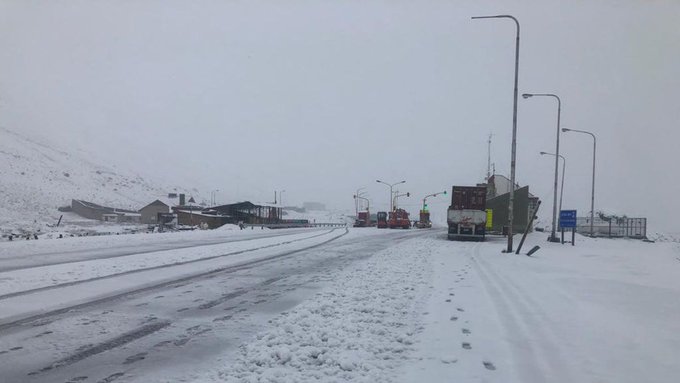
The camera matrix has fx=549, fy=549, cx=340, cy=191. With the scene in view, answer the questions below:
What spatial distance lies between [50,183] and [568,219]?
110 m

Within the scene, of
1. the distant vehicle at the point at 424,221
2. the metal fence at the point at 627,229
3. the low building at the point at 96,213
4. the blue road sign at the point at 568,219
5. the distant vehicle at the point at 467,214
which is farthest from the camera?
the low building at the point at 96,213

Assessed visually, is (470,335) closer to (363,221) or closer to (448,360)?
(448,360)

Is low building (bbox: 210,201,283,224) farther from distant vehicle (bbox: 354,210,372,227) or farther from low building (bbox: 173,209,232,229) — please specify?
distant vehicle (bbox: 354,210,372,227)

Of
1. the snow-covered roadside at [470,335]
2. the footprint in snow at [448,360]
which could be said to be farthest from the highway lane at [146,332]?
the footprint in snow at [448,360]

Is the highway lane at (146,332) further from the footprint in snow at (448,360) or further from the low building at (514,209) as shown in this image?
the low building at (514,209)

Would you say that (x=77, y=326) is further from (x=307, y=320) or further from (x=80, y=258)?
(x=80, y=258)

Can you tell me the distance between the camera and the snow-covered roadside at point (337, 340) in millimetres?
5840

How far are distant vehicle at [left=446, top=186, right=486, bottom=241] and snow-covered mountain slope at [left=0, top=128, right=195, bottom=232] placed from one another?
59248mm

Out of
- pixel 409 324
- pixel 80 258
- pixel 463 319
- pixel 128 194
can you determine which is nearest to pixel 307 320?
pixel 409 324

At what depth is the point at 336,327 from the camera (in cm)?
776

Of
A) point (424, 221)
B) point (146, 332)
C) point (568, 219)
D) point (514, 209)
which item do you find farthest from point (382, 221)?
point (146, 332)

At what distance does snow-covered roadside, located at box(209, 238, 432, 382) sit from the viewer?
230 inches

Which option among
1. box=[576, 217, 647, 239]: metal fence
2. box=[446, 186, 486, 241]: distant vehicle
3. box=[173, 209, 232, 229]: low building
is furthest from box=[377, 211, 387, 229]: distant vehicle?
box=[446, 186, 486, 241]: distant vehicle

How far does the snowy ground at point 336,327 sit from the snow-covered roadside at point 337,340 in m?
0.03
